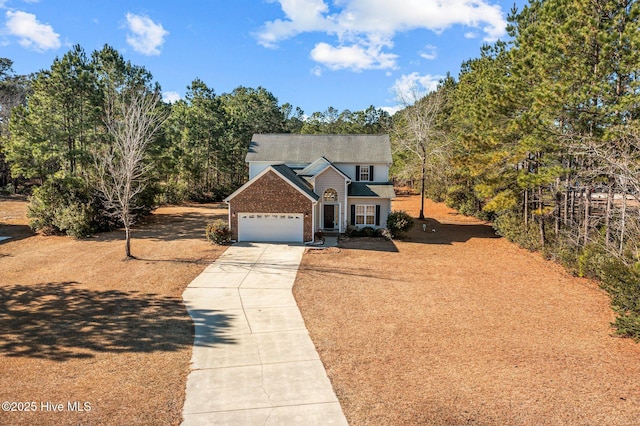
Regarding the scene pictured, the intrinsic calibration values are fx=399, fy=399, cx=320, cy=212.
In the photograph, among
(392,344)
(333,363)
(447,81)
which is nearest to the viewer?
(333,363)

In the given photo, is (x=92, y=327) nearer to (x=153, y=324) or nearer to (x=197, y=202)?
(x=153, y=324)

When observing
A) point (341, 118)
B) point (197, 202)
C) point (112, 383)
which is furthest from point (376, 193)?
point (341, 118)

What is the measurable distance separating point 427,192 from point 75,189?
40.3 meters

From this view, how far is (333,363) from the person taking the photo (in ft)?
32.8

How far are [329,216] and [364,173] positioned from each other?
4555 mm

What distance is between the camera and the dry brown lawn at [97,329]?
8164 mm

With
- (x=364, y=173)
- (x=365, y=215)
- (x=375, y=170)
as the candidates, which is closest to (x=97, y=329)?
(x=365, y=215)

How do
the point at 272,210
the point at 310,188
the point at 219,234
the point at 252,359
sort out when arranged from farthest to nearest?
the point at 310,188 < the point at 272,210 < the point at 219,234 < the point at 252,359

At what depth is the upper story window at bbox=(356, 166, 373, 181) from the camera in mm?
30312

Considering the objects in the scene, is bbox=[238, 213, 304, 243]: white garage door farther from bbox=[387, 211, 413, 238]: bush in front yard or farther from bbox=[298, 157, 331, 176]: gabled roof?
bbox=[387, 211, 413, 238]: bush in front yard

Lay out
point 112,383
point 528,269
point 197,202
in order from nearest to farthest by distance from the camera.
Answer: point 112,383, point 528,269, point 197,202

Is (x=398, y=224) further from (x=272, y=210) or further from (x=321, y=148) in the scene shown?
(x=321, y=148)

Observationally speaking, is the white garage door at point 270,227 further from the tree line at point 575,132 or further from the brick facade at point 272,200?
the tree line at point 575,132

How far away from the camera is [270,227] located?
2495 centimetres
